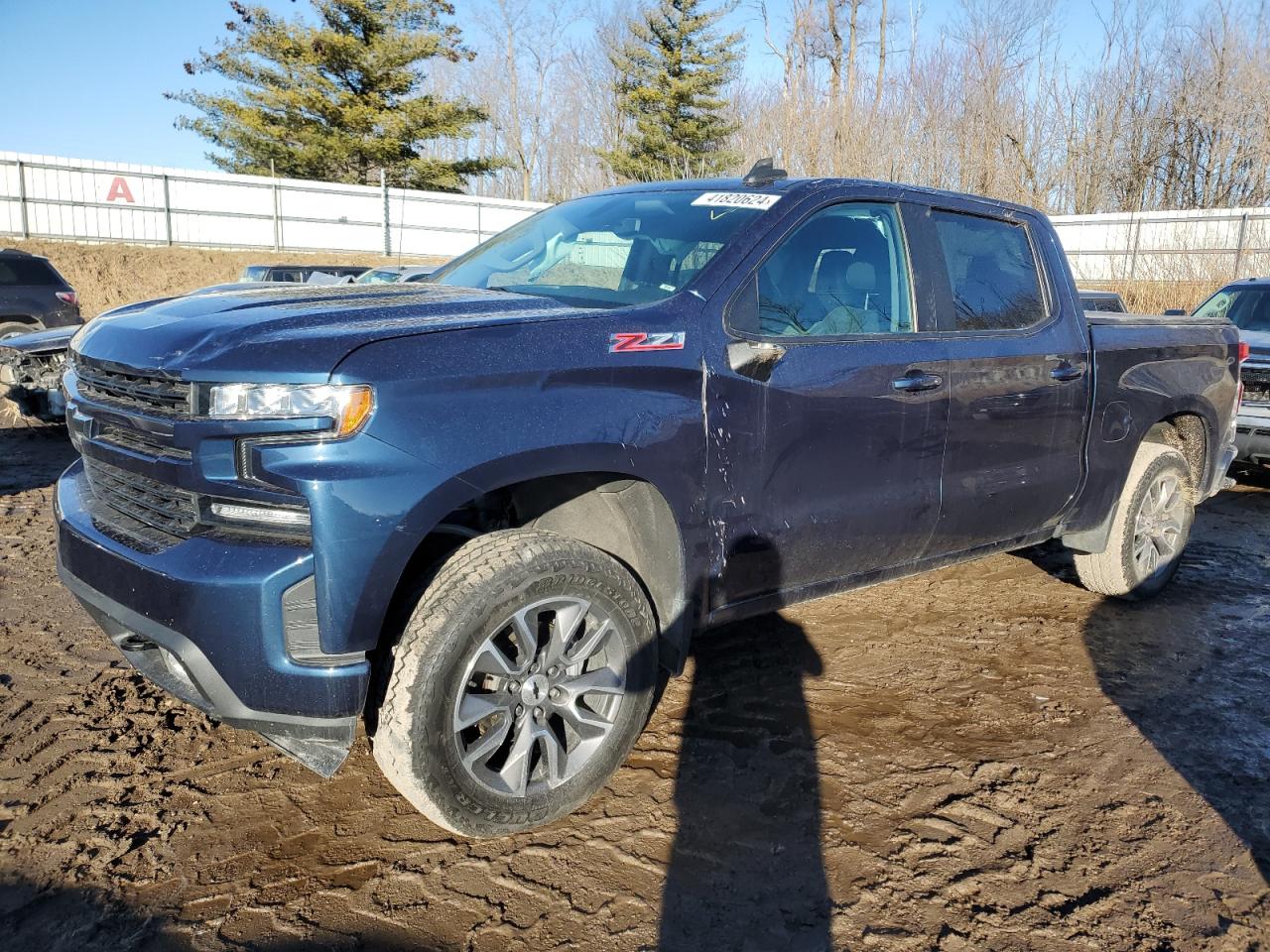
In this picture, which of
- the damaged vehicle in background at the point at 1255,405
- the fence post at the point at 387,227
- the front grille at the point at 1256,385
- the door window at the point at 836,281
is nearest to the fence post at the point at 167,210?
the fence post at the point at 387,227

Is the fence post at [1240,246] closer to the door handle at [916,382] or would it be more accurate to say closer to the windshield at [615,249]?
the door handle at [916,382]

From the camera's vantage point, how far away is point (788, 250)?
3.33 metres

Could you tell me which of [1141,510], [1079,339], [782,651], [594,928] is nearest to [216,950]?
[594,928]

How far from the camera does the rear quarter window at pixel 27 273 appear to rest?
11.4 m

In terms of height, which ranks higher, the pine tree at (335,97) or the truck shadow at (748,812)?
the pine tree at (335,97)

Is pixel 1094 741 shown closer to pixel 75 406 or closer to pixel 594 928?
pixel 594 928

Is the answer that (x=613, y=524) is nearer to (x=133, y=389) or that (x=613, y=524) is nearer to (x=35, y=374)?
(x=133, y=389)

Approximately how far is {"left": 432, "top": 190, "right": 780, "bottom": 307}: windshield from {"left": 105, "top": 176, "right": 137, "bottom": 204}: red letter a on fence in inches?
883

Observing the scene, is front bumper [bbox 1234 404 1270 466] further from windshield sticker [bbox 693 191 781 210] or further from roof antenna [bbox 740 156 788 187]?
windshield sticker [bbox 693 191 781 210]

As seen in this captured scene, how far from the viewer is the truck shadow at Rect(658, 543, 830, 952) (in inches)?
95.8

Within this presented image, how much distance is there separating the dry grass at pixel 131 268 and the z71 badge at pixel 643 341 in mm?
20678

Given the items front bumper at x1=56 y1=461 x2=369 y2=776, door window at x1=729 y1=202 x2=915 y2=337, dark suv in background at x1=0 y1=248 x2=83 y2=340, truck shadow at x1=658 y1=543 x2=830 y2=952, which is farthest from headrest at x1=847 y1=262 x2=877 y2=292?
dark suv in background at x1=0 y1=248 x2=83 y2=340

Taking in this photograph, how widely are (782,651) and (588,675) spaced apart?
164cm

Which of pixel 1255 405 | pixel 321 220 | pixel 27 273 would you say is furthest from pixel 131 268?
pixel 1255 405
